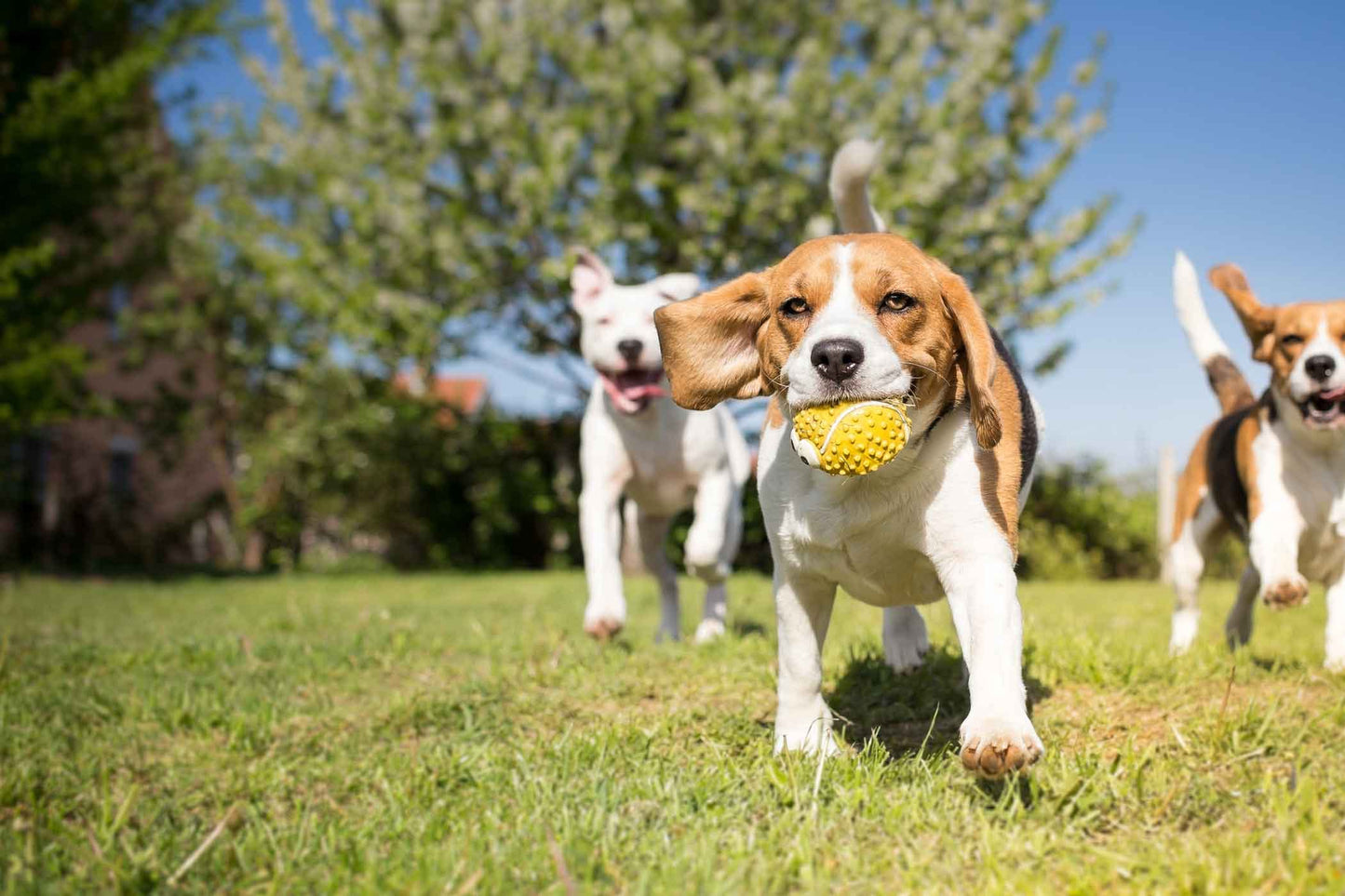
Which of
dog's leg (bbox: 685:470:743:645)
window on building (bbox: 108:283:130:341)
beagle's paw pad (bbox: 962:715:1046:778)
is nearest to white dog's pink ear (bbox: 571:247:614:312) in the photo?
dog's leg (bbox: 685:470:743:645)

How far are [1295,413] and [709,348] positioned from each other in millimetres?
3043

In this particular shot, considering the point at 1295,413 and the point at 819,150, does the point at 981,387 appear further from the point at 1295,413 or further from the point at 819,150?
the point at 819,150

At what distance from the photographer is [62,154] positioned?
12.5 meters

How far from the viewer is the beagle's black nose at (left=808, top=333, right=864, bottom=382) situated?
268 cm

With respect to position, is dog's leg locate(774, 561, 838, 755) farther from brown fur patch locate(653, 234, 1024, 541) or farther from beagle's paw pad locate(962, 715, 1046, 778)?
beagle's paw pad locate(962, 715, 1046, 778)

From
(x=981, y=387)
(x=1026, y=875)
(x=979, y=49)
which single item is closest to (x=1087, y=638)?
(x=981, y=387)

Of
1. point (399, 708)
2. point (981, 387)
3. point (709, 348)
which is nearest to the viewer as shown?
point (981, 387)

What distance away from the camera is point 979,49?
47.3ft

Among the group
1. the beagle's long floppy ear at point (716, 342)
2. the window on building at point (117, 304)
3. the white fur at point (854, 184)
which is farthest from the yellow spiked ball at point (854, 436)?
the window on building at point (117, 304)

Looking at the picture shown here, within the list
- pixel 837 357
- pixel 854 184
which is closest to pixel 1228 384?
pixel 854 184

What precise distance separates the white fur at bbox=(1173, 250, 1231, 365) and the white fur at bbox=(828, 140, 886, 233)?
8.71 ft

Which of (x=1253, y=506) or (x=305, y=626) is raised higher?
(x=1253, y=506)

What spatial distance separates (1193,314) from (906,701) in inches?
142

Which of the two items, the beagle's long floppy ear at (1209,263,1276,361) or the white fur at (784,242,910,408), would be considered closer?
the white fur at (784,242,910,408)
